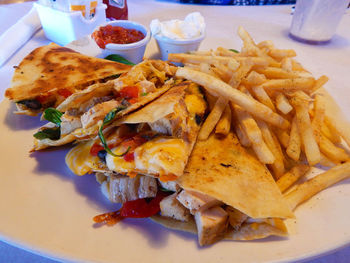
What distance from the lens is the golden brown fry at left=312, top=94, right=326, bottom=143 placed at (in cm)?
158

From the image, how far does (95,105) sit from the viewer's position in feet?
4.74

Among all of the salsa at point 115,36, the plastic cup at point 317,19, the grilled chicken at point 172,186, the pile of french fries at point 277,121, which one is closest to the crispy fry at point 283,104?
the pile of french fries at point 277,121

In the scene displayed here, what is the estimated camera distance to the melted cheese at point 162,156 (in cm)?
119

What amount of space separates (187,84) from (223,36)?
→ 1892 millimetres

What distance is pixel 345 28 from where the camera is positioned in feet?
12.4

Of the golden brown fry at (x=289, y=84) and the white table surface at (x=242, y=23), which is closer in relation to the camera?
the golden brown fry at (x=289, y=84)

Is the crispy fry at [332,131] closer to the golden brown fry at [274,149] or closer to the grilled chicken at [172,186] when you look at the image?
the golden brown fry at [274,149]

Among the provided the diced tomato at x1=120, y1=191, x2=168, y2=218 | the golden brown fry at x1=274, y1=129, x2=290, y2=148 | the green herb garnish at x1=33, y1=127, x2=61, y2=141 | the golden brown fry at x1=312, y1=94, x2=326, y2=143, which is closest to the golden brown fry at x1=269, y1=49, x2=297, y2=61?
the golden brown fry at x1=312, y1=94, x2=326, y2=143

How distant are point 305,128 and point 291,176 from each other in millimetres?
288

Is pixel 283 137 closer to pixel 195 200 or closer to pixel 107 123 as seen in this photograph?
pixel 195 200

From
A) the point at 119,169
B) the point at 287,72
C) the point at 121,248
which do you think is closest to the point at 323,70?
the point at 287,72

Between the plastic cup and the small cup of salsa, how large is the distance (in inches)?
78.9

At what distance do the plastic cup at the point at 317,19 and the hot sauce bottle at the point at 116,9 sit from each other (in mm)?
2228

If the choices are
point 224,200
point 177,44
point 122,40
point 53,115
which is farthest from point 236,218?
point 122,40
